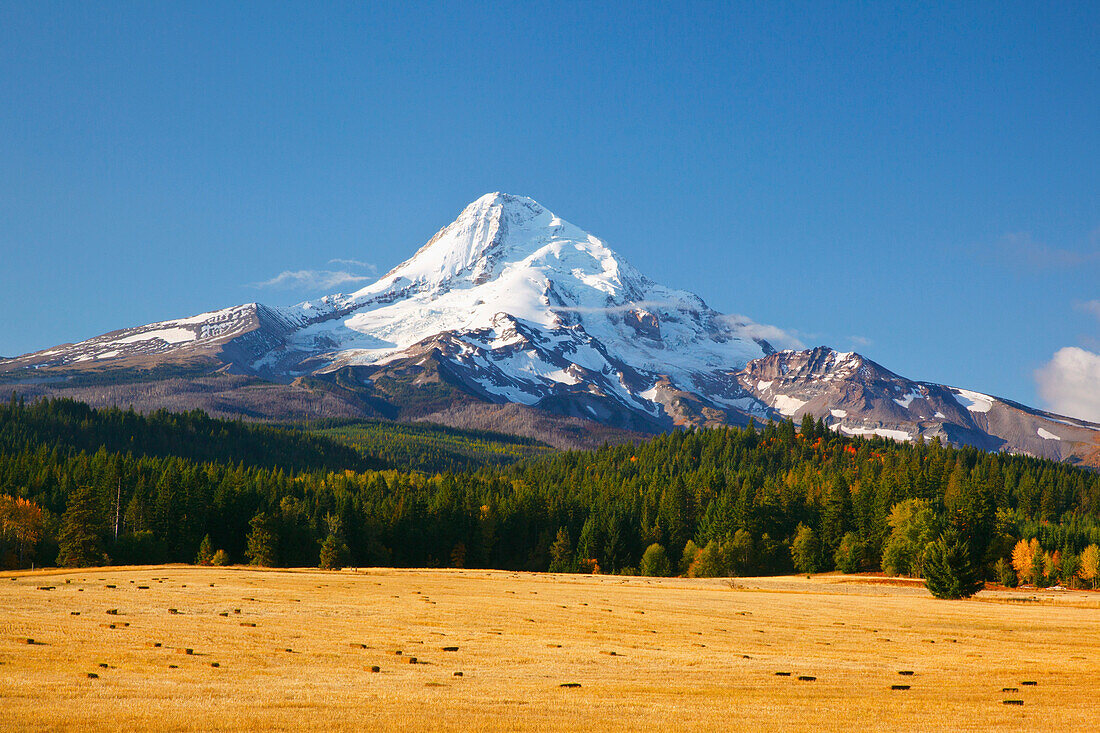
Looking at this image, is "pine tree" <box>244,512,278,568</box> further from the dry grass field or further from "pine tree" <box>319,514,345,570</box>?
the dry grass field

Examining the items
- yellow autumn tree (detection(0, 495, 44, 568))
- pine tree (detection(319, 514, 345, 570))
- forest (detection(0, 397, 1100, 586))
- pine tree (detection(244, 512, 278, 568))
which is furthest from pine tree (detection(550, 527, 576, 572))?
yellow autumn tree (detection(0, 495, 44, 568))

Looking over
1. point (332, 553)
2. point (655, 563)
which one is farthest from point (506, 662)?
point (655, 563)

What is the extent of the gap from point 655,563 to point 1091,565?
67093mm

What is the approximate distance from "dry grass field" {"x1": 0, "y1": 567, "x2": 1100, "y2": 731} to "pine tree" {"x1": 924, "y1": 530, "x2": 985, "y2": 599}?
1606 cm

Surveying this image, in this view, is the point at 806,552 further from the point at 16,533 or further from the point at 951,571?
the point at 16,533

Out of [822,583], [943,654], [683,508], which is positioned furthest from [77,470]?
[943,654]

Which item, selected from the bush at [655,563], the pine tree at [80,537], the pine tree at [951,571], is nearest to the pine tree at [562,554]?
the bush at [655,563]

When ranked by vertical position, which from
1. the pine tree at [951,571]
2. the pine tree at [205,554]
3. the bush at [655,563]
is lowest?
the bush at [655,563]

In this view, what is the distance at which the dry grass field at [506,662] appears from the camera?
89.3ft

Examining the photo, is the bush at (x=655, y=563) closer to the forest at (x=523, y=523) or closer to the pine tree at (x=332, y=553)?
the forest at (x=523, y=523)

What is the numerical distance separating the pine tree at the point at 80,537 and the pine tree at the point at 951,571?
95227mm

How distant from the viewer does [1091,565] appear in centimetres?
13800

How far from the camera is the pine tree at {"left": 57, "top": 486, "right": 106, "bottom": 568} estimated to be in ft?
353

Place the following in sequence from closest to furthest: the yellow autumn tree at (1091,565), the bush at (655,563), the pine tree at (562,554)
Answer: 1. the yellow autumn tree at (1091,565)
2. the bush at (655,563)
3. the pine tree at (562,554)
